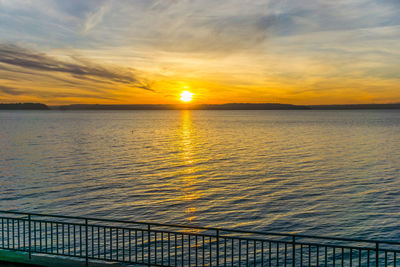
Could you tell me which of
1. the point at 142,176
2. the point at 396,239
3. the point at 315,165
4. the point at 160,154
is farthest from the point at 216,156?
the point at 396,239

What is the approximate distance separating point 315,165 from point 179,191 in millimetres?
22004

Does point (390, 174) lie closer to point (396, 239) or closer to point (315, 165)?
point (315, 165)

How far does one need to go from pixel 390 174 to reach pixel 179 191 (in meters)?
24.6

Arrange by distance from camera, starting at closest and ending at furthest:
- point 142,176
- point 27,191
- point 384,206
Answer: point 384,206 → point 27,191 → point 142,176

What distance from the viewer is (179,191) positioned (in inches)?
1176

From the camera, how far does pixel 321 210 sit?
23.9m

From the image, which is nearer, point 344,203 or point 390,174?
point 344,203

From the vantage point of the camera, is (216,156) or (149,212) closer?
(149,212)

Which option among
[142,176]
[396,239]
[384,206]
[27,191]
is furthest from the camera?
[142,176]

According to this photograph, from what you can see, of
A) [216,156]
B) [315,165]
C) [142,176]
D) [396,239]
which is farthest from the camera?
[216,156]

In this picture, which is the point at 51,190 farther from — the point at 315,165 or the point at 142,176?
the point at 315,165

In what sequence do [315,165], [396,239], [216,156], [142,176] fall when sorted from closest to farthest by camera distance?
[396,239], [142,176], [315,165], [216,156]

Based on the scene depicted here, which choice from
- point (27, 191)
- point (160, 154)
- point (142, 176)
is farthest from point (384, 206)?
point (160, 154)

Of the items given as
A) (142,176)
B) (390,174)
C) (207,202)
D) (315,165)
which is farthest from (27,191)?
(390,174)
